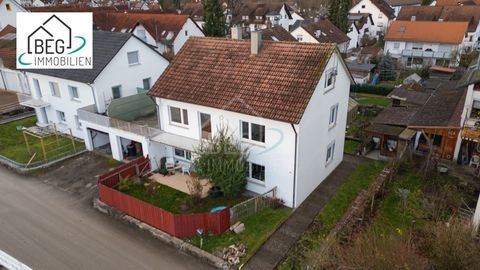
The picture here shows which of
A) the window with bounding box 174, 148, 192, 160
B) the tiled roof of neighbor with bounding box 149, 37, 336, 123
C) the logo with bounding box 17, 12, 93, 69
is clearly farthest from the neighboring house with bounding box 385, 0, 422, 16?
the window with bounding box 174, 148, 192, 160

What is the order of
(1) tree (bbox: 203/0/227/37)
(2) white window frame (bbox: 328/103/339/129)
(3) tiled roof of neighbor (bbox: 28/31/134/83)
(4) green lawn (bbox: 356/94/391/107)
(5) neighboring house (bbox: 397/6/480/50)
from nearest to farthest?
1. (2) white window frame (bbox: 328/103/339/129)
2. (3) tiled roof of neighbor (bbox: 28/31/134/83)
3. (4) green lawn (bbox: 356/94/391/107)
4. (1) tree (bbox: 203/0/227/37)
5. (5) neighboring house (bbox: 397/6/480/50)

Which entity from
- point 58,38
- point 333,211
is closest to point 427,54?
point 333,211

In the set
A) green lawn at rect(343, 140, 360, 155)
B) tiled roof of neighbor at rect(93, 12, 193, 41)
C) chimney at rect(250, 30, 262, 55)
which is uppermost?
tiled roof of neighbor at rect(93, 12, 193, 41)

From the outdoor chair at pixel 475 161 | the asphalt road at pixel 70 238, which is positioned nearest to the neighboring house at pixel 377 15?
the outdoor chair at pixel 475 161

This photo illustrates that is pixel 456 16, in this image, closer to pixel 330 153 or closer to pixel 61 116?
pixel 330 153

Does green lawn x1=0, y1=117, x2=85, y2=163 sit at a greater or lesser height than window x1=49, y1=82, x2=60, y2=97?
lesser

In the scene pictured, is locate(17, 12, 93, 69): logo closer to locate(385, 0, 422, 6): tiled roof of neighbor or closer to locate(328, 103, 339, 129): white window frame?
locate(328, 103, 339, 129): white window frame

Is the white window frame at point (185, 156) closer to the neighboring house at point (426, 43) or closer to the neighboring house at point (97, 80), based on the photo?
the neighboring house at point (97, 80)
